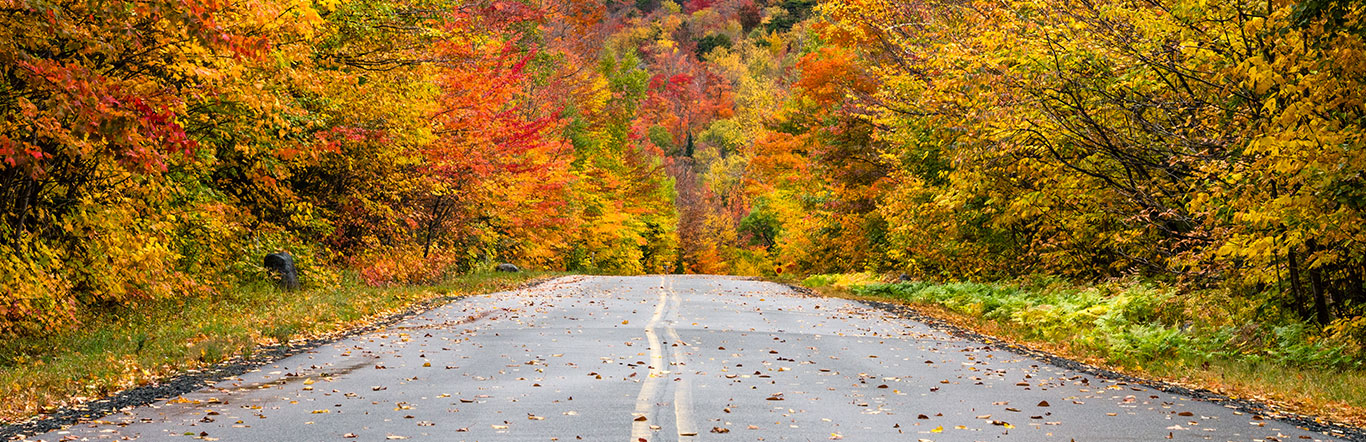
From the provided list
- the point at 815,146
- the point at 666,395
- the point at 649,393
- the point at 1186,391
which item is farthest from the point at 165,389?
the point at 815,146

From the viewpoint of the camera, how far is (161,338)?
13.1 meters

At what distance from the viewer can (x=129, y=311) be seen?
1566cm

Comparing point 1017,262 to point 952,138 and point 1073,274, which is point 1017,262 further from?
point 952,138

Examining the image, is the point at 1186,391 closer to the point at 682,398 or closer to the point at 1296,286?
the point at 1296,286

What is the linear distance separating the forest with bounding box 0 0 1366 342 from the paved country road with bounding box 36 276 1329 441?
2.76 metres

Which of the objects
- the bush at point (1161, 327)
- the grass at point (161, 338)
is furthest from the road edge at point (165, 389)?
the bush at point (1161, 327)

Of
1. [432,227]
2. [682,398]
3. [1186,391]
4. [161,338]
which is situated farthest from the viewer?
[432,227]

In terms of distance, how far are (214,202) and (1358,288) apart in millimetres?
17207

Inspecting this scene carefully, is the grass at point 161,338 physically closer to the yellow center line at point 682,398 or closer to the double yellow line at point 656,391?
the double yellow line at point 656,391

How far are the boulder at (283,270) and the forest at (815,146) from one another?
321 millimetres

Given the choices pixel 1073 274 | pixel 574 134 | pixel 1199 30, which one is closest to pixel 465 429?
pixel 1199 30

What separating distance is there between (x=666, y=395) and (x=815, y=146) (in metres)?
29.8

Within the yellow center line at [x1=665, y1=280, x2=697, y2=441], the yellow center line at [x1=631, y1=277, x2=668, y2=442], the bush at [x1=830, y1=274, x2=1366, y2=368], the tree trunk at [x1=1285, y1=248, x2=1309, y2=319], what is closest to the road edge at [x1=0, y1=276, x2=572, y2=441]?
the yellow center line at [x1=631, y1=277, x2=668, y2=442]

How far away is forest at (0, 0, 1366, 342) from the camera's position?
1030 centimetres
